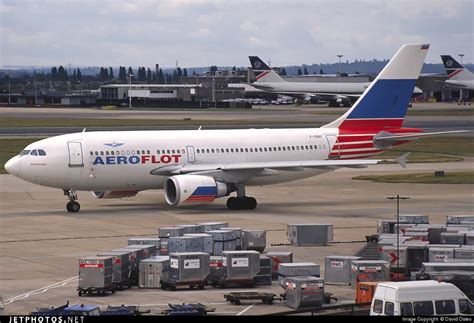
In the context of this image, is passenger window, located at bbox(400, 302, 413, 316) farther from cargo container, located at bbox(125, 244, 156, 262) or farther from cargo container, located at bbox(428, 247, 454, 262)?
cargo container, located at bbox(125, 244, 156, 262)

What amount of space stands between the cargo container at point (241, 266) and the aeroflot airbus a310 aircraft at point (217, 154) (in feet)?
61.3

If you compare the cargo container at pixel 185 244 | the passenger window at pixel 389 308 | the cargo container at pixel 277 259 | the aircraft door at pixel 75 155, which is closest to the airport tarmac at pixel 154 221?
the cargo container at pixel 277 259

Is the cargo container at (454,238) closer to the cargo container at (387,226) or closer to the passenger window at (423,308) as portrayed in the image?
the cargo container at (387,226)

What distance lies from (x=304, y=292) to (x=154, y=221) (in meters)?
20.9

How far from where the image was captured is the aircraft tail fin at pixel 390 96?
203 ft

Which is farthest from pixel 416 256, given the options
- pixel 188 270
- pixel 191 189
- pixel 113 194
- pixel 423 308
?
pixel 113 194

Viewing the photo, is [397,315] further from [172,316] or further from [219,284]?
[219,284]

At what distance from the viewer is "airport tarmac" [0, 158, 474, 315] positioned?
34.0 m

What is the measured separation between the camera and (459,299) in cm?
2730

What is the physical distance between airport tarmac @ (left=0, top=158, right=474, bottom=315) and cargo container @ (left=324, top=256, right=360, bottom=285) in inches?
20.7

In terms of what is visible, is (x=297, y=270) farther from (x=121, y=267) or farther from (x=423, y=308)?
(x=423, y=308)

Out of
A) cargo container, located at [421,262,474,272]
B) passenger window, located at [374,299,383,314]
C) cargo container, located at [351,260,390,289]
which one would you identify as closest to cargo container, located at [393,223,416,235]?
cargo container, located at [351,260,390,289]

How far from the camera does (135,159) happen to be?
55.8 m

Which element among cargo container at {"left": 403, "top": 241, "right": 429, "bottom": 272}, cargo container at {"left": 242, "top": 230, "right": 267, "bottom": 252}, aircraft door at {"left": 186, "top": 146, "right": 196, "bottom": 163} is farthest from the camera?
aircraft door at {"left": 186, "top": 146, "right": 196, "bottom": 163}
